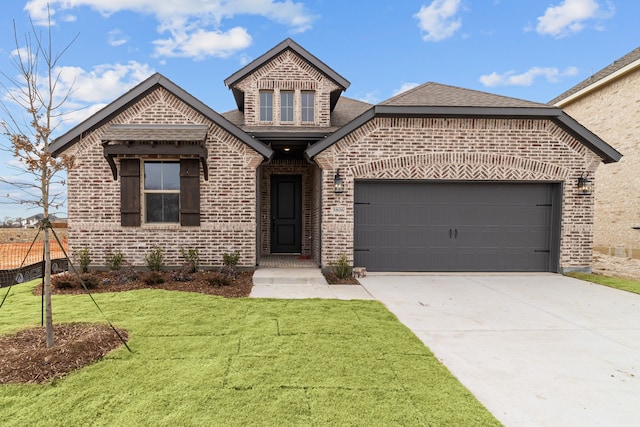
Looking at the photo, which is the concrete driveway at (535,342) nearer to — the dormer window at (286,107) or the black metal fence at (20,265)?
the dormer window at (286,107)

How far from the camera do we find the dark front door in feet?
35.8

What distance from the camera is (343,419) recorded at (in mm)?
2518

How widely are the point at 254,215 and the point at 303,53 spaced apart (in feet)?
18.0

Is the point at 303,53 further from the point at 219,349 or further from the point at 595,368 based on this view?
the point at 595,368

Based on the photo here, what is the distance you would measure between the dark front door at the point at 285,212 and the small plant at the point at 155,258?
368 cm

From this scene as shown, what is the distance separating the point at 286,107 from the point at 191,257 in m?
5.57

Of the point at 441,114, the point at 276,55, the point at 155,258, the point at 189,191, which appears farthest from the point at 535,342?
the point at 276,55

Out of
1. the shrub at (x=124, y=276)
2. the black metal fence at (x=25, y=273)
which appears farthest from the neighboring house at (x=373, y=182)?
the black metal fence at (x=25, y=273)

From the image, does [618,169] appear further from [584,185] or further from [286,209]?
[286,209]

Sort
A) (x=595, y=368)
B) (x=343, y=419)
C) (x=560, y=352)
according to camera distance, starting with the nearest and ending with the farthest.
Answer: (x=343, y=419) < (x=595, y=368) < (x=560, y=352)

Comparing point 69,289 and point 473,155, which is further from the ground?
point 473,155

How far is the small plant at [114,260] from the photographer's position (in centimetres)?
800

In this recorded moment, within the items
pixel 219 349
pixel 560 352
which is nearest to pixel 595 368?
pixel 560 352

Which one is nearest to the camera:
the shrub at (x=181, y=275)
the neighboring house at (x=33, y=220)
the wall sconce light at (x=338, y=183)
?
the neighboring house at (x=33, y=220)
